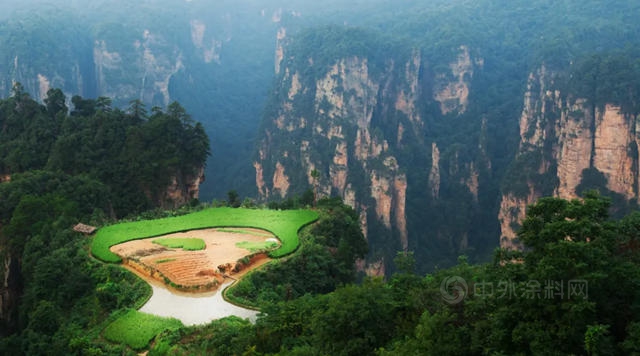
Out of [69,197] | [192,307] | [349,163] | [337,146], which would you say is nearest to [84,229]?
[69,197]

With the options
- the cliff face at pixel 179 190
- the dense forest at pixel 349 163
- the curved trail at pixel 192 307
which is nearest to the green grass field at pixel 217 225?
the dense forest at pixel 349 163

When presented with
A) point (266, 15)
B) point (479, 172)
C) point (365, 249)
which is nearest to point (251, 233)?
point (365, 249)

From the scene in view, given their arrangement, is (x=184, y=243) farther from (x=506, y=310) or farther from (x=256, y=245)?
(x=506, y=310)

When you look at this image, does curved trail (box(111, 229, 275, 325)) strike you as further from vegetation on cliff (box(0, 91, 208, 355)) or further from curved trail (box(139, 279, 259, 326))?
vegetation on cliff (box(0, 91, 208, 355))

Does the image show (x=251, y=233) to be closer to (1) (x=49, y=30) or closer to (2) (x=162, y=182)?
(2) (x=162, y=182)

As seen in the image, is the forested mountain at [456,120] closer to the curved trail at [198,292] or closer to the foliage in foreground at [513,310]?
the curved trail at [198,292]
